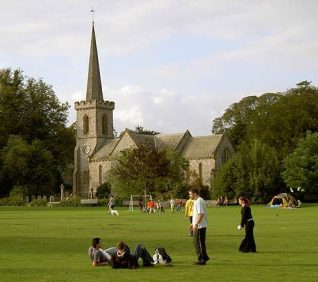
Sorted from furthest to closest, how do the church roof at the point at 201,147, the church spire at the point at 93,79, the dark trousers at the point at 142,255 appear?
the church spire at the point at 93,79 → the church roof at the point at 201,147 → the dark trousers at the point at 142,255

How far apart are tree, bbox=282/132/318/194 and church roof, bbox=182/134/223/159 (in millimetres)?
26853

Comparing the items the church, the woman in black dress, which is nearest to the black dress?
the woman in black dress

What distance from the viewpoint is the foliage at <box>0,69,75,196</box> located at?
87375mm

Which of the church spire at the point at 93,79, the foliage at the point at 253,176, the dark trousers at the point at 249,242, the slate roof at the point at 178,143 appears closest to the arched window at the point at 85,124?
the church spire at the point at 93,79

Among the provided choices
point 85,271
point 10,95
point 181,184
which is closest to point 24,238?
point 85,271

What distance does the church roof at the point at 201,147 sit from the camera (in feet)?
329

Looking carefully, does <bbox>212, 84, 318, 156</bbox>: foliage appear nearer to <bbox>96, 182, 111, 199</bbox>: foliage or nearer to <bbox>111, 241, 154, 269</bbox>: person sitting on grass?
<bbox>96, 182, 111, 199</bbox>: foliage

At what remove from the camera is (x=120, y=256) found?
1622 cm

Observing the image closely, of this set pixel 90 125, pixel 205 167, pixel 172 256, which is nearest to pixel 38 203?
pixel 205 167

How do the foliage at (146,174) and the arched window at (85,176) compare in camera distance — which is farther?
the arched window at (85,176)

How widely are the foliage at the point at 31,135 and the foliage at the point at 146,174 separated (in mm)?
12364

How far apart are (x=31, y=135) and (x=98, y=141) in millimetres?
17210

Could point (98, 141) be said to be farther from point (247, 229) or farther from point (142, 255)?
point (142, 255)

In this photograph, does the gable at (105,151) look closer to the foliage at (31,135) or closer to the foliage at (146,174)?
the foliage at (31,135)
